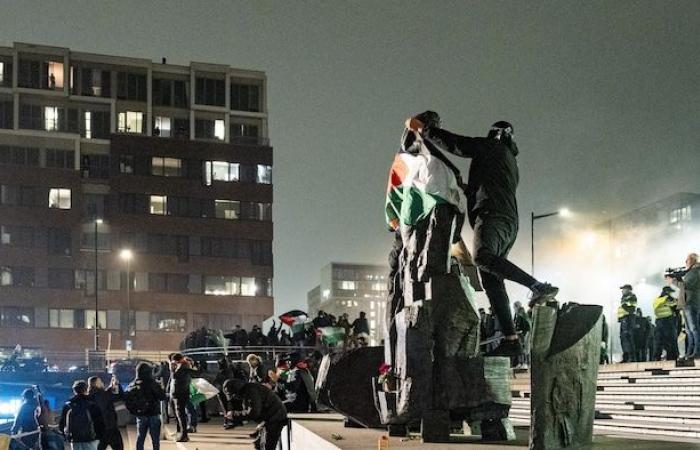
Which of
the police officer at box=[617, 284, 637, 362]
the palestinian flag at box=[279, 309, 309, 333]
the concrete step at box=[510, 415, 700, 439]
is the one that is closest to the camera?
the concrete step at box=[510, 415, 700, 439]

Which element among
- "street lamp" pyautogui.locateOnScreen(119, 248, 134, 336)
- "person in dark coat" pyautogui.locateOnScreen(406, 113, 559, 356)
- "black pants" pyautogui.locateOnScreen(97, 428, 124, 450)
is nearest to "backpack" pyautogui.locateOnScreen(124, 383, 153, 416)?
"black pants" pyautogui.locateOnScreen(97, 428, 124, 450)

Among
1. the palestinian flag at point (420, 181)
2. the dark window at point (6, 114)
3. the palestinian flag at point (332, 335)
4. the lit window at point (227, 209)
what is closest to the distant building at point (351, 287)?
the lit window at point (227, 209)

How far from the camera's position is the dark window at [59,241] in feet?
240

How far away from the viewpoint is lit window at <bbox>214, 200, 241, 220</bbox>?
258 feet

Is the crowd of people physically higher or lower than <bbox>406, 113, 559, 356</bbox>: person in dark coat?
lower

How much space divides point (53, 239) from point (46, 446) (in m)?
64.4

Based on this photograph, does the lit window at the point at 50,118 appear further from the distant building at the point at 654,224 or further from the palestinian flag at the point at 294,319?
the palestinian flag at the point at 294,319

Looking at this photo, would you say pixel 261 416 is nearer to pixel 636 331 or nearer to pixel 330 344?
pixel 636 331

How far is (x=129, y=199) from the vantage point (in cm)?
7556

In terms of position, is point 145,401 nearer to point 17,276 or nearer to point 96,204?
point 17,276

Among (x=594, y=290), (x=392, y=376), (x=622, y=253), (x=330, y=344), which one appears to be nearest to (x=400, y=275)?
(x=392, y=376)

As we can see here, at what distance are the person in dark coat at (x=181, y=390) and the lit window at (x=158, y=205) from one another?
6019cm

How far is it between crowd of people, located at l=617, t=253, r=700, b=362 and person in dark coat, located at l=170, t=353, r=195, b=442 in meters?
9.89

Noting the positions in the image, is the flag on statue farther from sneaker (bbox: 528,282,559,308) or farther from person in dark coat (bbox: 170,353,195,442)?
sneaker (bbox: 528,282,559,308)
